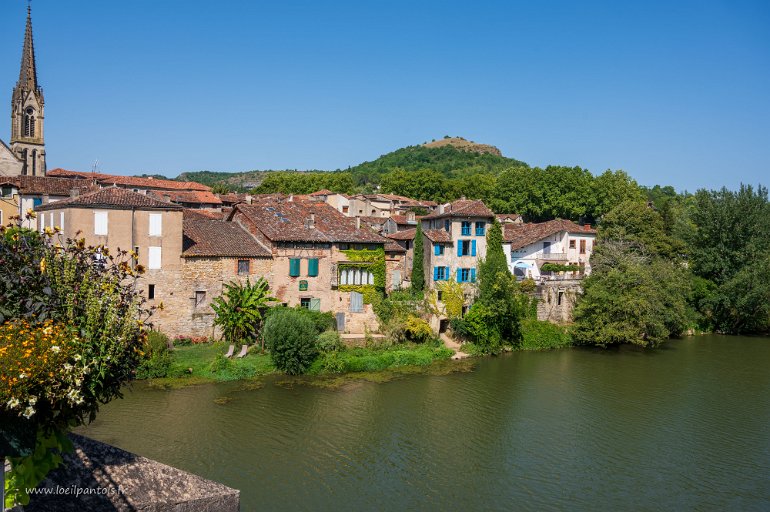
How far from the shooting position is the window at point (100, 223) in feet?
106

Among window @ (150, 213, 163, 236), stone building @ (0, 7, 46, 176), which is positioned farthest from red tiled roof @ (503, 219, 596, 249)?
stone building @ (0, 7, 46, 176)

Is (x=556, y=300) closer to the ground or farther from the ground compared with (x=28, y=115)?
closer to the ground

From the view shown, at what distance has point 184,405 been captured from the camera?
88.1ft

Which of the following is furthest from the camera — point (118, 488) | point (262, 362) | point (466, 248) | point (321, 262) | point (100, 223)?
point (466, 248)

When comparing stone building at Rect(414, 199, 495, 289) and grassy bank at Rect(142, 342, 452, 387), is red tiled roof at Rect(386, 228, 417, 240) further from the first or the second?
grassy bank at Rect(142, 342, 452, 387)

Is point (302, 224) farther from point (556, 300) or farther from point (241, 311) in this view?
point (556, 300)

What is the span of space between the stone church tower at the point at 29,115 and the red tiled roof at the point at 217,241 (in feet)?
152

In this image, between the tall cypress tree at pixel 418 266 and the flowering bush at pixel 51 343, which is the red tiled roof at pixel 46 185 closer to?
the tall cypress tree at pixel 418 266

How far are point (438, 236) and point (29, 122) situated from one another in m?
58.3

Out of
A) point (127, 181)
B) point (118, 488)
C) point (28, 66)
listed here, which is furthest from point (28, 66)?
point (118, 488)

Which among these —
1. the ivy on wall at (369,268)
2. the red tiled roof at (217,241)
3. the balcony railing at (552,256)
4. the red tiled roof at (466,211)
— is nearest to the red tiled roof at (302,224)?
the ivy on wall at (369,268)

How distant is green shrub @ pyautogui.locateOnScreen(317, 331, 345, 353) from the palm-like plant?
376 centimetres

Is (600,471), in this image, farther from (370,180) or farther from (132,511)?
(370,180)

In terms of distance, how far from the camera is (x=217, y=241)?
3700 cm
